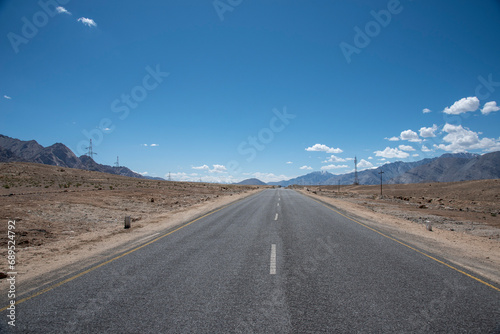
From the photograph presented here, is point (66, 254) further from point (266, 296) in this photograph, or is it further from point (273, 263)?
point (266, 296)

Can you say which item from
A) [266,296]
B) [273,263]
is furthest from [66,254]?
[266,296]

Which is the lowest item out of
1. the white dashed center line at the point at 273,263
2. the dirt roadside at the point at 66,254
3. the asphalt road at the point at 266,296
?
the dirt roadside at the point at 66,254

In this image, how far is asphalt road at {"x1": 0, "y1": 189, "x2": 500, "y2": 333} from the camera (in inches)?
151

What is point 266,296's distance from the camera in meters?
4.73

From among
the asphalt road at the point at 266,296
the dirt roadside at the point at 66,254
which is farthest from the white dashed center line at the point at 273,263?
the dirt roadside at the point at 66,254

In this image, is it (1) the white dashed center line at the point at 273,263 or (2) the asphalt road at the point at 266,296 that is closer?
(2) the asphalt road at the point at 266,296

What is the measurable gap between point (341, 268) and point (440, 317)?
2.39 meters

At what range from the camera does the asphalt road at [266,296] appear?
3840mm

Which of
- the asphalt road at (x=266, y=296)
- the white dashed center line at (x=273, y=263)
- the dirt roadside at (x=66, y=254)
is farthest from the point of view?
the white dashed center line at (x=273, y=263)

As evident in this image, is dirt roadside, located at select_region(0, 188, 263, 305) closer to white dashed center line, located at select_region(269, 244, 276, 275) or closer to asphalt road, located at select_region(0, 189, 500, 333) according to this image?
asphalt road, located at select_region(0, 189, 500, 333)

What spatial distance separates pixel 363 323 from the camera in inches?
152

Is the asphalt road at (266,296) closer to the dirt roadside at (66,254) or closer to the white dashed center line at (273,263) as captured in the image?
the white dashed center line at (273,263)

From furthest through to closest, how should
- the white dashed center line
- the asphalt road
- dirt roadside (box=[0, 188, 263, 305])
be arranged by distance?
the white dashed center line
dirt roadside (box=[0, 188, 263, 305])
the asphalt road

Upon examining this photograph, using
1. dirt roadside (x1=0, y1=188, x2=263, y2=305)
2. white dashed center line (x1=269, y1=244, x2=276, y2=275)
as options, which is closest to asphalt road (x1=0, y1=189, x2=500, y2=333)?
white dashed center line (x1=269, y1=244, x2=276, y2=275)
